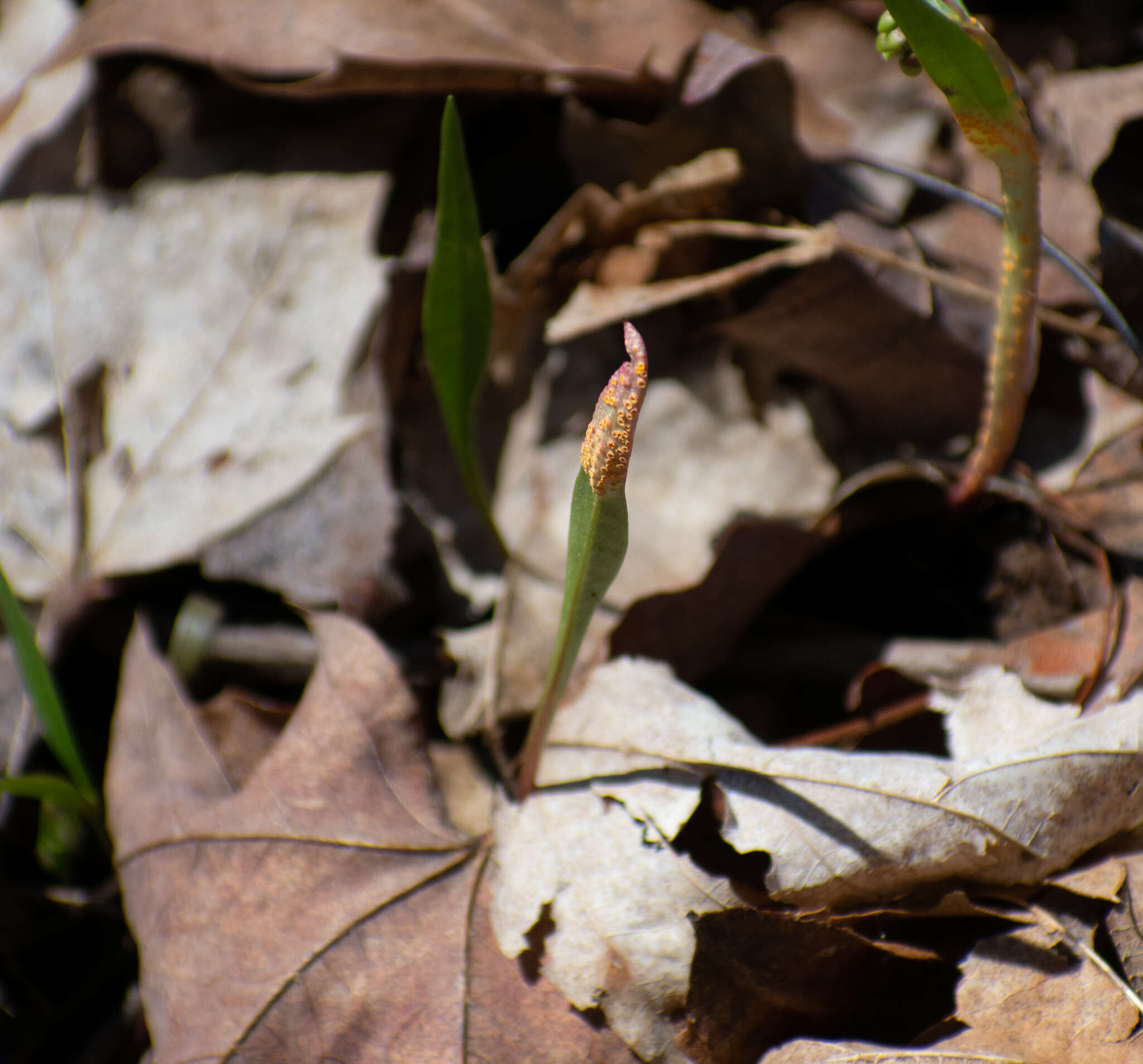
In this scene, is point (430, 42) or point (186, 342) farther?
point (186, 342)

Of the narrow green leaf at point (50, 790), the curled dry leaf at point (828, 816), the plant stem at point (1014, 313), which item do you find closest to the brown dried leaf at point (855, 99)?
the plant stem at point (1014, 313)

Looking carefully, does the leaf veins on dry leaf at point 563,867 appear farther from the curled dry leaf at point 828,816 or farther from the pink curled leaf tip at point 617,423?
the pink curled leaf tip at point 617,423

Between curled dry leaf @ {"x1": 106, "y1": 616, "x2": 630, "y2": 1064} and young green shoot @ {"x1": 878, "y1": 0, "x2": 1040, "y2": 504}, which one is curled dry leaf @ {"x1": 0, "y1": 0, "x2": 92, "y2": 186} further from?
young green shoot @ {"x1": 878, "y1": 0, "x2": 1040, "y2": 504}

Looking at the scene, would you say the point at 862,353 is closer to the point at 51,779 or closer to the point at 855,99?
the point at 855,99

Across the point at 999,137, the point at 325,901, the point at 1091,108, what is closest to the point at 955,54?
the point at 999,137

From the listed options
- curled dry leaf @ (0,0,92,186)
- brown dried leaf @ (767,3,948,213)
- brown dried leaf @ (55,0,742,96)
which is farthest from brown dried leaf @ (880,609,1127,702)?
curled dry leaf @ (0,0,92,186)

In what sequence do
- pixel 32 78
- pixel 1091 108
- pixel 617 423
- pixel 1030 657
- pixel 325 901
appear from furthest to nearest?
1. pixel 32 78
2. pixel 1091 108
3. pixel 1030 657
4. pixel 325 901
5. pixel 617 423
